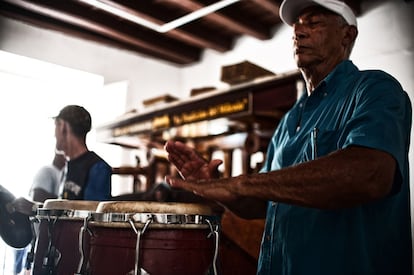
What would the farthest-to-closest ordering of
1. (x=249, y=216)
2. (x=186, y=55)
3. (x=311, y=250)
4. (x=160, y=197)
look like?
(x=186, y=55) < (x=160, y=197) < (x=249, y=216) < (x=311, y=250)

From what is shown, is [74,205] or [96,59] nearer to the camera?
[74,205]

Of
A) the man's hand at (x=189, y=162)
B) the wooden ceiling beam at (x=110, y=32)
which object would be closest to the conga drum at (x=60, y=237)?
the man's hand at (x=189, y=162)

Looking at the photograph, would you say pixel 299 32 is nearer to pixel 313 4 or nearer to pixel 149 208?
pixel 313 4

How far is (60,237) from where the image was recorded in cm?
174

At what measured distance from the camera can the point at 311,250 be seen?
140 centimetres

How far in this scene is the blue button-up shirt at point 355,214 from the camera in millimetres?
1241

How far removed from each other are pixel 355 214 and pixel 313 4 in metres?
0.92

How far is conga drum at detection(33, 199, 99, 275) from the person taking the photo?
65.6 inches

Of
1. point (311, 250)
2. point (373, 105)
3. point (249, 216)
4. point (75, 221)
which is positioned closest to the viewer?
point (373, 105)

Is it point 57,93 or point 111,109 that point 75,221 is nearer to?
point 57,93

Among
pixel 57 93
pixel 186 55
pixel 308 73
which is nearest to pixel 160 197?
pixel 57 93

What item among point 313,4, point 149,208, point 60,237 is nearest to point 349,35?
point 313,4

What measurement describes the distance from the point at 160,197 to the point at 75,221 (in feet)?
5.93

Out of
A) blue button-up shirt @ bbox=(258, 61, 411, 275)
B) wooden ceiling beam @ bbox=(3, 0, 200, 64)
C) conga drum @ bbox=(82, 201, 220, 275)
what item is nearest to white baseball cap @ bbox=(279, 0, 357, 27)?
blue button-up shirt @ bbox=(258, 61, 411, 275)
